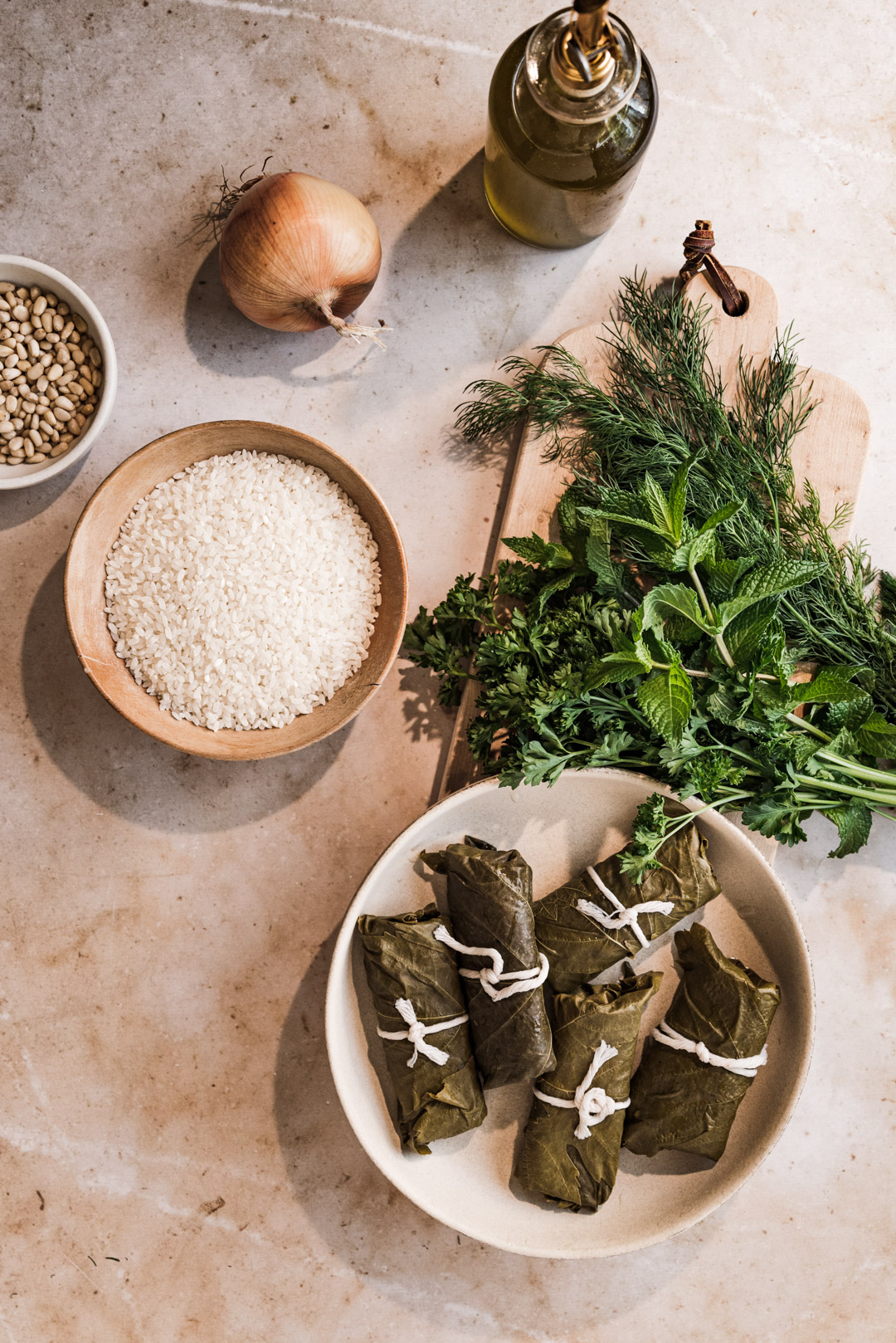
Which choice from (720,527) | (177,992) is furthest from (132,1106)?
(720,527)

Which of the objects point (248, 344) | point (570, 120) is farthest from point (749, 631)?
point (248, 344)

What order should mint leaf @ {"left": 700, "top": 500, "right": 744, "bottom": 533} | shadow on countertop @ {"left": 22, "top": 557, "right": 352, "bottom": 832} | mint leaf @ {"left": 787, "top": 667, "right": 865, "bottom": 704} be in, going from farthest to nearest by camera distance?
shadow on countertop @ {"left": 22, "top": 557, "right": 352, "bottom": 832} < mint leaf @ {"left": 787, "top": 667, "right": 865, "bottom": 704} < mint leaf @ {"left": 700, "top": 500, "right": 744, "bottom": 533}

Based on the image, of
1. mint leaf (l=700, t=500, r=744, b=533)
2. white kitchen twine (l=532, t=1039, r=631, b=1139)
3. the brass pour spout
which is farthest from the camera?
white kitchen twine (l=532, t=1039, r=631, b=1139)

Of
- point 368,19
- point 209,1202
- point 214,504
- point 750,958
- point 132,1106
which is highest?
point 368,19

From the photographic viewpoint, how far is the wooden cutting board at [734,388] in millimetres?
1622

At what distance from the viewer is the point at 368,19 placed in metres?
1.69

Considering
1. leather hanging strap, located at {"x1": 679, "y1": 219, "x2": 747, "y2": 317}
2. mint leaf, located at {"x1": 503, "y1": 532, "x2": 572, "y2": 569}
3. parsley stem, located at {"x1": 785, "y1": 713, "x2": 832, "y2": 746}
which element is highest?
leather hanging strap, located at {"x1": 679, "y1": 219, "x2": 747, "y2": 317}

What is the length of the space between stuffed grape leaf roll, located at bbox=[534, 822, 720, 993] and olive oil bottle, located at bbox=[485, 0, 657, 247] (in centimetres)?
115

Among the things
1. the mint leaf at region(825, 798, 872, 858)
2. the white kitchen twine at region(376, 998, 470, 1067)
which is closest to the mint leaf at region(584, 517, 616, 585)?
the mint leaf at region(825, 798, 872, 858)

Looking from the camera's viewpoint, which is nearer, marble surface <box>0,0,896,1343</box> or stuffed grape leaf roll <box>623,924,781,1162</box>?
stuffed grape leaf roll <box>623,924,781,1162</box>

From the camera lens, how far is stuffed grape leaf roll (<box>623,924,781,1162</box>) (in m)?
1.48

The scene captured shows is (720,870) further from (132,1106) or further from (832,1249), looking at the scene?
(132,1106)

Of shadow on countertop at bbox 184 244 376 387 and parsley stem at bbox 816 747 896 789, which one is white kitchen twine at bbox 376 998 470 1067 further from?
shadow on countertop at bbox 184 244 376 387

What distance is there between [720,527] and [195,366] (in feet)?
3.61
